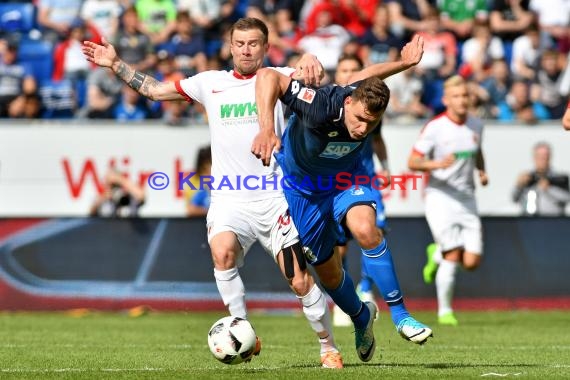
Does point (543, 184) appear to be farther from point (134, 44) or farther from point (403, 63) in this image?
point (403, 63)

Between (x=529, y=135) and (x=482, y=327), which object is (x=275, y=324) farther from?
(x=529, y=135)

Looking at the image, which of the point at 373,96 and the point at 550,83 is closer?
the point at 373,96

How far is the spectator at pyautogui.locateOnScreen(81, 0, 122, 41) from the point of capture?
21.3 m

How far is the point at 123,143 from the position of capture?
1872cm

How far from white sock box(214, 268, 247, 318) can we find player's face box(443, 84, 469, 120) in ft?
21.9

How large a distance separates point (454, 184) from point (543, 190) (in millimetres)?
3620

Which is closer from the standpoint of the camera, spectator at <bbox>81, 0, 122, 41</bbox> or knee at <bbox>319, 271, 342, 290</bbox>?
knee at <bbox>319, 271, 342, 290</bbox>

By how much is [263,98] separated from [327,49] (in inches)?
498

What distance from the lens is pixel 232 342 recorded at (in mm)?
8656

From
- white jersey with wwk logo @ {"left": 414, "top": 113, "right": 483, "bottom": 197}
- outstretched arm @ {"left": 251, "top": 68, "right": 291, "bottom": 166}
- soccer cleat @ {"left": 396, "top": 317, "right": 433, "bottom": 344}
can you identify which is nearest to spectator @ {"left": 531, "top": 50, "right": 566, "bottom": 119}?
white jersey with wwk logo @ {"left": 414, "top": 113, "right": 483, "bottom": 197}

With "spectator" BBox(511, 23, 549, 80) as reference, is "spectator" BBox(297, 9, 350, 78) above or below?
above

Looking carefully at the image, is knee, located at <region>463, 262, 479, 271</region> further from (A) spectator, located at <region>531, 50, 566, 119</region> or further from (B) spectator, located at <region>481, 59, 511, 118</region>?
(A) spectator, located at <region>531, 50, 566, 119</region>

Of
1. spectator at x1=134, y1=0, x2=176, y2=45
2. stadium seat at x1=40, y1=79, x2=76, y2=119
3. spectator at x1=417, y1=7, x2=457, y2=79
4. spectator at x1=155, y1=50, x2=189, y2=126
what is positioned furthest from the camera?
spectator at x1=134, y1=0, x2=176, y2=45

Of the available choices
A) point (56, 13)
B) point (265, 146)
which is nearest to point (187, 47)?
point (56, 13)
